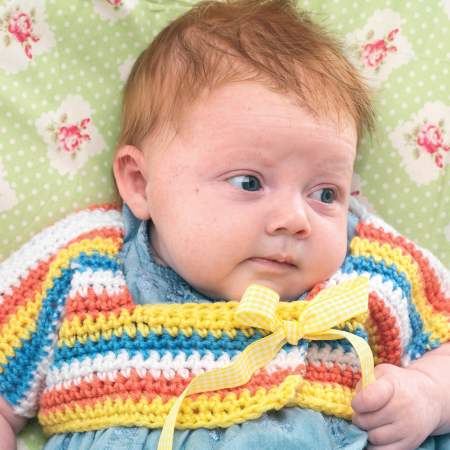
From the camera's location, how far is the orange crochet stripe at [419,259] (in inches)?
61.1

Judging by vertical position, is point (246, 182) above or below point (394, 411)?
above

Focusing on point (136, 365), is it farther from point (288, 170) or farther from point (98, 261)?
point (288, 170)

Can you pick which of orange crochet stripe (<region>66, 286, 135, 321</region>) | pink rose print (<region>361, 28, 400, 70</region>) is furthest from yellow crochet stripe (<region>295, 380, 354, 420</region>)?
pink rose print (<region>361, 28, 400, 70</region>)

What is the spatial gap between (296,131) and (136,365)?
50cm

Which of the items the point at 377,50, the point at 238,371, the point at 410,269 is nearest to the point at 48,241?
the point at 238,371

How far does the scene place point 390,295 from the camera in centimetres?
147

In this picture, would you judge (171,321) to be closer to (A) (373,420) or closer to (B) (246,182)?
(B) (246,182)

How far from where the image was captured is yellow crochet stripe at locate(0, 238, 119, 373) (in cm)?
144

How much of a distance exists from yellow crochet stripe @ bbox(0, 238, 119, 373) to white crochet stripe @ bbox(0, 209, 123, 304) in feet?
0.15

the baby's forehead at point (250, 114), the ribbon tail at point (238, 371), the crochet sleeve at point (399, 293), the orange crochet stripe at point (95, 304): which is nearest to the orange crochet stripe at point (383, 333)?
the crochet sleeve at point (399, 293)

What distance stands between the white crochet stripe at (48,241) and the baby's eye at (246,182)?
295mm

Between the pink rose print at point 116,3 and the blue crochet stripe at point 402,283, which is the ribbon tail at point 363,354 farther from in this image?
the pink rose print at point 116,3

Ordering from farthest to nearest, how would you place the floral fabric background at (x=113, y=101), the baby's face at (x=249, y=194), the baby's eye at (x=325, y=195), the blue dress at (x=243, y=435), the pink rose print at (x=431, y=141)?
the pink rose print at (x=431, y=141)
the floral fabric background at (x=113, y=101)
the baby's eye at (x=325, y=195)
the baby's face at (x=249, y=194)
the blue dress at (x=243, y=435)

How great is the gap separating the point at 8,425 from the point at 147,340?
33 cm
